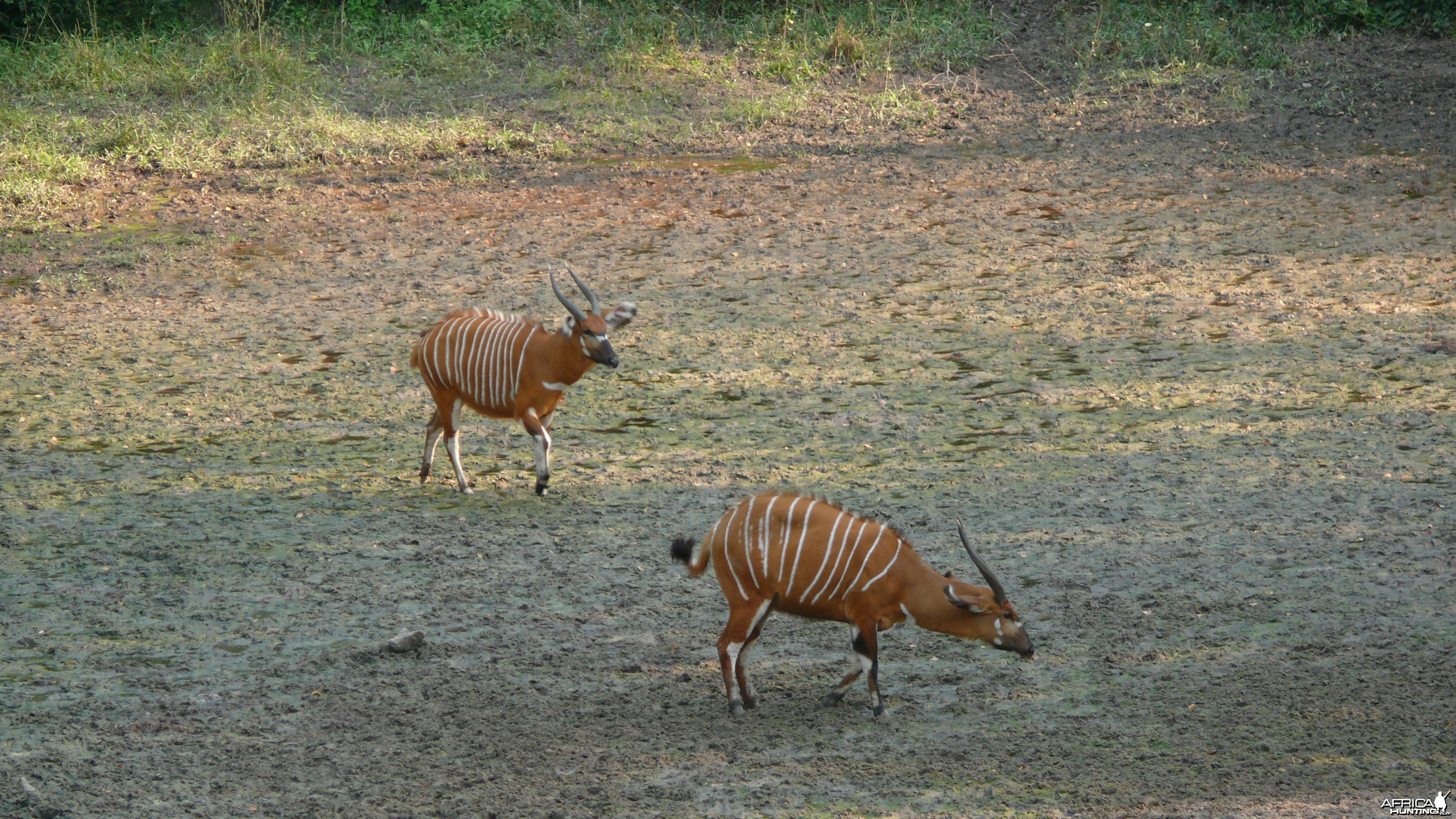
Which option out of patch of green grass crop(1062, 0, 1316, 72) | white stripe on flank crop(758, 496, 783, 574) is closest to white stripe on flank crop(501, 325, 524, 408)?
white stripe on flank crop(758, 496, 783, 574)

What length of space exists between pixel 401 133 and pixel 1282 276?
25.2 feet

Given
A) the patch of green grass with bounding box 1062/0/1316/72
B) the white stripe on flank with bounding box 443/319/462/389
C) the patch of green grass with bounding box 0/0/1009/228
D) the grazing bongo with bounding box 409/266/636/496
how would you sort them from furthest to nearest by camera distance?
the patch of green grass with bounding box 1062/0/1316/72, the patch of green grass with bounding box 0/0/1009/228, the white stripe on flank with bounding box 443/319/462/389, the grazing bongo with bounding box 409/266/636/496

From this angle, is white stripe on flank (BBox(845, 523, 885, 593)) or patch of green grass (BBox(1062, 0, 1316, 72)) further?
patch of green grass (BBox(1062, 0, 1316, 72))

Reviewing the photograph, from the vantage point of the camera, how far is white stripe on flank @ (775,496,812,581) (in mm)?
4613

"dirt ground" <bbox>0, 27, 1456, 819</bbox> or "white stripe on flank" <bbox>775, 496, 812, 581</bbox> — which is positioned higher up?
"white stripe on flank" <bbox>775, 496, 812, 581</bbox>

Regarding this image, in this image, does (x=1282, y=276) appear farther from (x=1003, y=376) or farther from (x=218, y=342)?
(x=218, y=342)

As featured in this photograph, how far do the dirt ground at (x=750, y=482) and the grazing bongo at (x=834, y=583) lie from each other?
36 cm

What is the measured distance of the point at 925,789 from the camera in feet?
14.3

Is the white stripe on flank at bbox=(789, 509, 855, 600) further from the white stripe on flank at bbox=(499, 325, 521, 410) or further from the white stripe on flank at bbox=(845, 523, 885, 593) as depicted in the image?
the white stripe on flank at bbox=(499, 325, 521, 410)

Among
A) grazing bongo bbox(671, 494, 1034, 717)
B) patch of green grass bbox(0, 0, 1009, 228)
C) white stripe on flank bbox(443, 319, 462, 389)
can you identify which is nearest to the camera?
grazing bongo bbox(671, 494, 1034, 717)

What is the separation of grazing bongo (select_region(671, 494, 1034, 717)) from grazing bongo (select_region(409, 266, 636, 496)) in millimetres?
2032

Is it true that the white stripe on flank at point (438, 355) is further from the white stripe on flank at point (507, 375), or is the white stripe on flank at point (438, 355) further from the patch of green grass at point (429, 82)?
the patch of green grass at point (429, 82)

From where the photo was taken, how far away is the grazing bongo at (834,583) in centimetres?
456

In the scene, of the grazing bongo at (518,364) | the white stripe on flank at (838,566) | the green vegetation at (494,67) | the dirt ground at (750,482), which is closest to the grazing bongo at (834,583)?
the white stripe on flank at (838,566)
